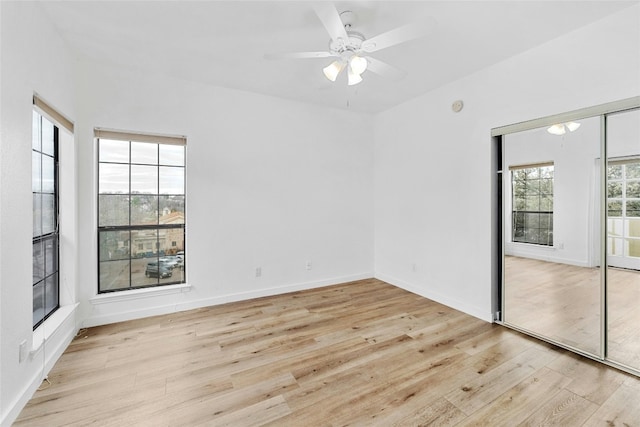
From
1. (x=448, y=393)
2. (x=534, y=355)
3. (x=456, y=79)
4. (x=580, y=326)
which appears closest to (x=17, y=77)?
(x=448, y=393)

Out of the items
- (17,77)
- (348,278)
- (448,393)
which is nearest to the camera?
(17,77)

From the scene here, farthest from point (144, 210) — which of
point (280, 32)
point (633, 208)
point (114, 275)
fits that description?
point (633, 208)

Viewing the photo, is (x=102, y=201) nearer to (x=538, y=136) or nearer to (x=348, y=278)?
(x=348, y=278)

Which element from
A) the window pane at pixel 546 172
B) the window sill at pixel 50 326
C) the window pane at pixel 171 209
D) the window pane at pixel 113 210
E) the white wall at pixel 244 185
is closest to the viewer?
the window sill at pixel 50 326

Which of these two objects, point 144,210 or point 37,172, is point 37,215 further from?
point 144,210

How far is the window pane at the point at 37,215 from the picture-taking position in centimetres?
230

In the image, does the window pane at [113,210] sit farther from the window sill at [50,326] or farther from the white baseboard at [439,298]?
the white baseboard at [439,298]

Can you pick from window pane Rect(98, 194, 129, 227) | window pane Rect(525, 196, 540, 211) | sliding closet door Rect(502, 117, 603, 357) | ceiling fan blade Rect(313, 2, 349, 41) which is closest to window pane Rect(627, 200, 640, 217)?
sliding closet door Rect(502, 117, 603, 357)

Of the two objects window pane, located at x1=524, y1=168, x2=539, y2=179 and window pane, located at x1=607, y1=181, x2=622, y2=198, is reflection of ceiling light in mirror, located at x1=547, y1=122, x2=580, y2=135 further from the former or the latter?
window pane, located at x1=607, y1=181, x2=622, y2=198

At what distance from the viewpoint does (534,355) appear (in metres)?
2.40

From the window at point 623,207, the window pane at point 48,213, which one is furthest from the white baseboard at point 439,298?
the window pane at point 48,213

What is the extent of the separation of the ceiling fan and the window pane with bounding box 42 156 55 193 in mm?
2175

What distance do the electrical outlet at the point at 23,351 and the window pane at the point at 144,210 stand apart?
5.13ft

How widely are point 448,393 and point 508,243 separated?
1.79 metres
